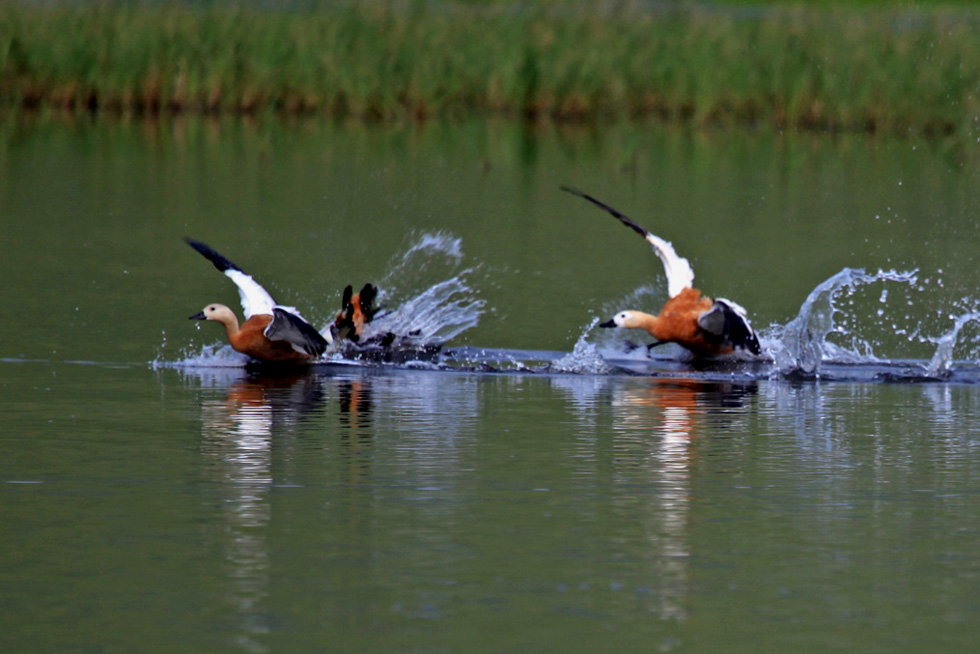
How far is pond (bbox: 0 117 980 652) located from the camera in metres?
6.35

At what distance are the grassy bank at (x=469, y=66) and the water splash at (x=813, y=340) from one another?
1522 cm

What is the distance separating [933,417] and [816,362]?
175 centimetres

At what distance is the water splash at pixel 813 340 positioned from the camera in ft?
38.8

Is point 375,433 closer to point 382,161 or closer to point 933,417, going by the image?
point 933,417

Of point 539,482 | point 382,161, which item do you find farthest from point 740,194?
point 539,482

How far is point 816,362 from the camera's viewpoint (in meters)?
11.8

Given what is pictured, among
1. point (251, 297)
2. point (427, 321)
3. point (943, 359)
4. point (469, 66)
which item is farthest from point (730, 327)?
point (469, 66)

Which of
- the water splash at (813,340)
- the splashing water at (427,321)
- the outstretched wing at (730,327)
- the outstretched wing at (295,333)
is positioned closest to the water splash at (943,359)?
the water splash at (813,340)

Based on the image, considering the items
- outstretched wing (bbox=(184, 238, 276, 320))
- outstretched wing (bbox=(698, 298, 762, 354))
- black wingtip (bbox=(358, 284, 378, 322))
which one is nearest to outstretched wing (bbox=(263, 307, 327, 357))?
outstretched wing (bbox=(184, 238, 276, 320))

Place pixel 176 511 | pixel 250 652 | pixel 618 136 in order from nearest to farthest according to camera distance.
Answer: pixel 250 652 < pixel 176 511 < pixel 618 136

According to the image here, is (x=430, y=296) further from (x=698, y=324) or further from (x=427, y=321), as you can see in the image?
(x=698, y=324)

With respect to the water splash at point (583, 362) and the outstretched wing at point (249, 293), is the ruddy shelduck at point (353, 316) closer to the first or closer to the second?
the outstretched wing at point (249, 293)

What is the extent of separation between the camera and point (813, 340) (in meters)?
12.0

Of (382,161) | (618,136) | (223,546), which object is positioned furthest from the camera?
(618,136)
